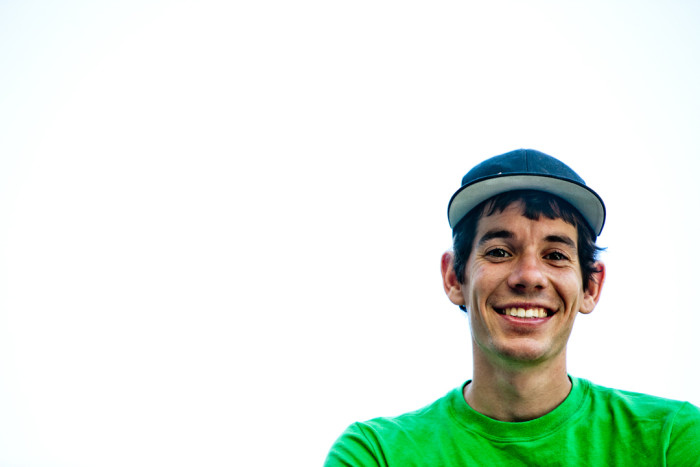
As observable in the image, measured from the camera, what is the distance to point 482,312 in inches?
115

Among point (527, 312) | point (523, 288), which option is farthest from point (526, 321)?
point (523, 288)

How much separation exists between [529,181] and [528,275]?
1.45ft

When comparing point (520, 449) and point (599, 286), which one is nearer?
point (520, 449)

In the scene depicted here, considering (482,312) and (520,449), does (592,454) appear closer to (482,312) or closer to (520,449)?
(520,449)

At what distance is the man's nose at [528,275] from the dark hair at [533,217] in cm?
20

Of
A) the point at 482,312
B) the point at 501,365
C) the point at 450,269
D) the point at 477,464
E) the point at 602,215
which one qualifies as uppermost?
the point at 602,215

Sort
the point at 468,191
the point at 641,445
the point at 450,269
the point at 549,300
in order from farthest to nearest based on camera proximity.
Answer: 1. the point at 450,269
2. the point at 468,191
3. the point at 549,300
4. the point at 641,445

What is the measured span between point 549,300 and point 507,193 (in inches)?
20.8

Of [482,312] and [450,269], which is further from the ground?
[450,269]

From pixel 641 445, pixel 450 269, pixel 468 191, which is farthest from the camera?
pixel 450 269

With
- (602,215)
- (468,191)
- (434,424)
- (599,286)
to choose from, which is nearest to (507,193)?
(468,191)

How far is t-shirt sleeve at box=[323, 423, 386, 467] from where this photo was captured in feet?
9.11

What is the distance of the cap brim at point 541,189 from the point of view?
9.71ft

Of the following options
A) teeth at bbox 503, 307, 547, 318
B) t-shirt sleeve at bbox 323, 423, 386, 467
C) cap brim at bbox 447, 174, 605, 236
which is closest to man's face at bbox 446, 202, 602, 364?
teeth at bbox 503, 307, 547, 318
